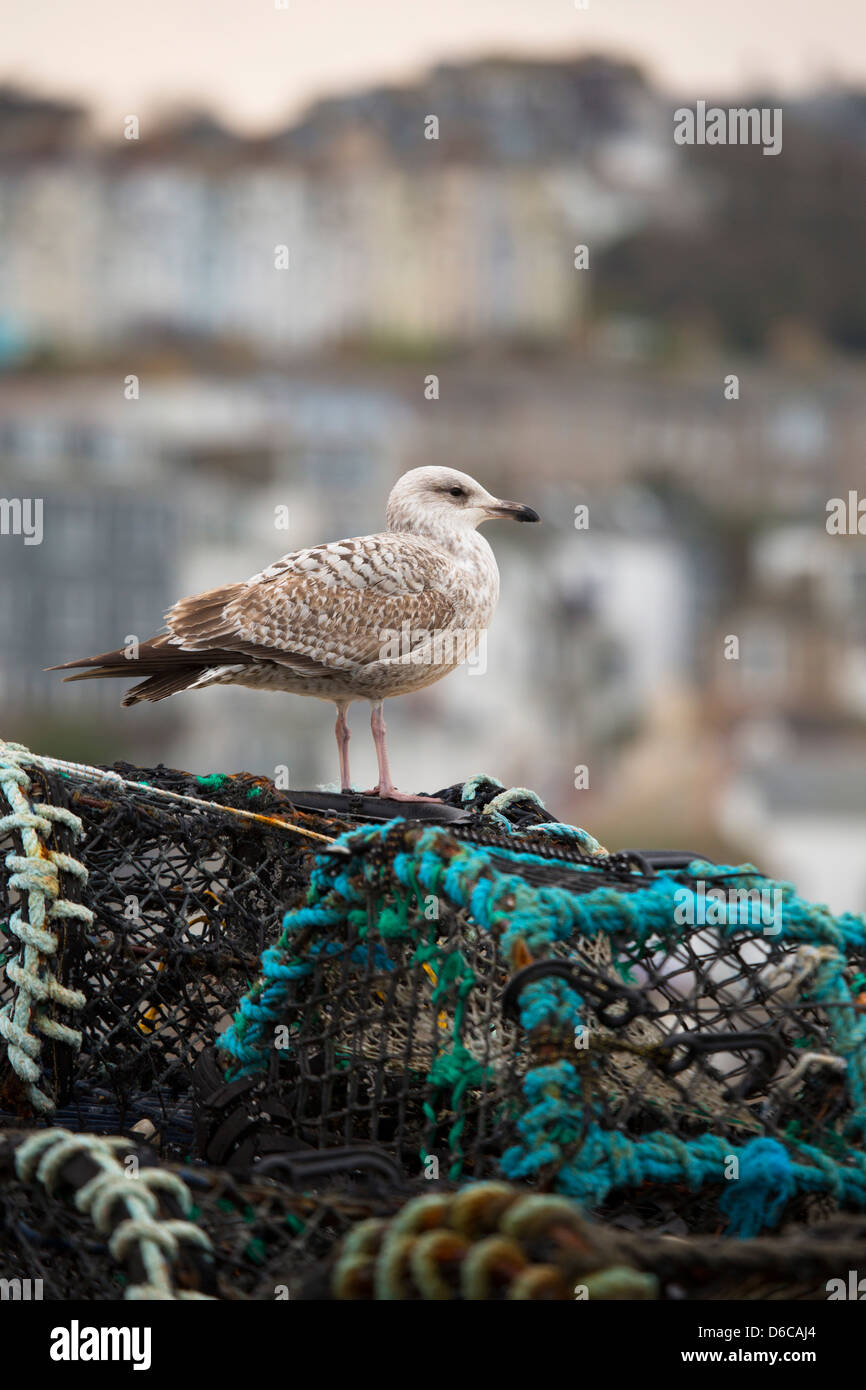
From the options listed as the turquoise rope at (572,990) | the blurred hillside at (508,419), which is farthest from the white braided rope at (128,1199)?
the blurred hillside at (508,419)

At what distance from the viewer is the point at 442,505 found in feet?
8.28

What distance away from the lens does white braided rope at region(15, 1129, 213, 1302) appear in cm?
107

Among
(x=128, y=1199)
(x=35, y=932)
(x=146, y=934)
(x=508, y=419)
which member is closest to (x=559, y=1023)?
(x=128, y=1199)

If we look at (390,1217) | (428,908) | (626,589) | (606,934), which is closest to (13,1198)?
(390,1217)

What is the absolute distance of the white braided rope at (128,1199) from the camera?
1.07 meters

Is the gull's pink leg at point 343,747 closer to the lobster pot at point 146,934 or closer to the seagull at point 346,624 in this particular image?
the seagull at point 346,624

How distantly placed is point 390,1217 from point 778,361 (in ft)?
76.1

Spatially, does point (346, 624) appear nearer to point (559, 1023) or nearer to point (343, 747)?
point (343, 747)

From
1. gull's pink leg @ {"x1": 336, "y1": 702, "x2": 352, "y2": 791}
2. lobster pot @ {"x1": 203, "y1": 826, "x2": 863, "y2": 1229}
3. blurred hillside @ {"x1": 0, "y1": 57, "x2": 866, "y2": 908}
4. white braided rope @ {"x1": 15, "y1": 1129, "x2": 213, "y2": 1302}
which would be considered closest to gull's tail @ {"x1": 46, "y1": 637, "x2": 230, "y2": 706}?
gull's pink leg @ {"x1": 336, "y1": 702, "x2": 352, "y2": 791}

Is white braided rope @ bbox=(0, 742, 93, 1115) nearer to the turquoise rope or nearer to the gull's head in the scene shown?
the turquoise rope

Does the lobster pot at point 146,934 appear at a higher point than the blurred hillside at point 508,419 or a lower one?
lower

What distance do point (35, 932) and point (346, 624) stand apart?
2.85 feet

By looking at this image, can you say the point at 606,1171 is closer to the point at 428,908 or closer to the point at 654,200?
the point at 428,908

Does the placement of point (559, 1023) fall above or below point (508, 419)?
below
